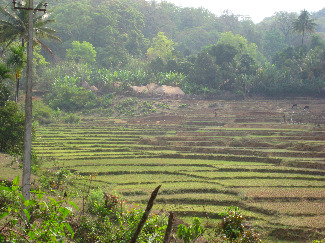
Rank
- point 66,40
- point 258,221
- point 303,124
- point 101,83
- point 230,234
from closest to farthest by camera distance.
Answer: point 230,234
point 258,221
point 303,124
point 101,83
point 66,40

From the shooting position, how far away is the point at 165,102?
40906 millimetres

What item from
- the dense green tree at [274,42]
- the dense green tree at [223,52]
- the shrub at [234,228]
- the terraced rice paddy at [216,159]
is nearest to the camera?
the shrub at [234,228]

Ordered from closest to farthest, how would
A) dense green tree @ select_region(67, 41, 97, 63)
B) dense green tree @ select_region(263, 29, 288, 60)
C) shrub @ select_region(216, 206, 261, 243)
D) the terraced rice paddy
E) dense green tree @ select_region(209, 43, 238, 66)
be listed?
shrub @ select_region(216, 206, 261, 243) → the terraced rice paddy → dense green tree @ select_region(209, 43, 238, 66) → dense green tree @ select_region(67, 41, 97, 63) → dense green tree @ select_region(263, 29, 288, 60)

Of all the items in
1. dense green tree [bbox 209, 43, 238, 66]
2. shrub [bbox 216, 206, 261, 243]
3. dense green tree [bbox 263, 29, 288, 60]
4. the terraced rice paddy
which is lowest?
the terraced rice paddy

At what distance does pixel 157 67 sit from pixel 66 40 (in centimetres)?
1741

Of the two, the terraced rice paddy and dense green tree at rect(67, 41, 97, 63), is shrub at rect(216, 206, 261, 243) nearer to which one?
the terraced rice paddy

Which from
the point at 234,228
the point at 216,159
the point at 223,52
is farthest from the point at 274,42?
the point at 234,228

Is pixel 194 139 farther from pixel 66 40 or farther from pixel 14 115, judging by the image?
pixel 66 40

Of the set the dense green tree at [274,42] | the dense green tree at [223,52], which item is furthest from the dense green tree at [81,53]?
the dense green tree at [274,42]

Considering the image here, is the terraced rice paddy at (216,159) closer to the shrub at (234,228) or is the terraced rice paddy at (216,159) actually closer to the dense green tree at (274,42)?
the shrub at (234,228)

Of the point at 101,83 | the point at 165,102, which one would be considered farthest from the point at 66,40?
the point at 165,102

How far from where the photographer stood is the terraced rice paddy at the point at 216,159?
12.9 m

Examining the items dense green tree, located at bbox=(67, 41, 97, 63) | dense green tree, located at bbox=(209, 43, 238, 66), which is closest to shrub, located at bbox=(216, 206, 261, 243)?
dense green tree, located at bbox=(209, 43, 238, 66)

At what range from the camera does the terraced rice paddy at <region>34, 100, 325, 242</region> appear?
12945 mm
